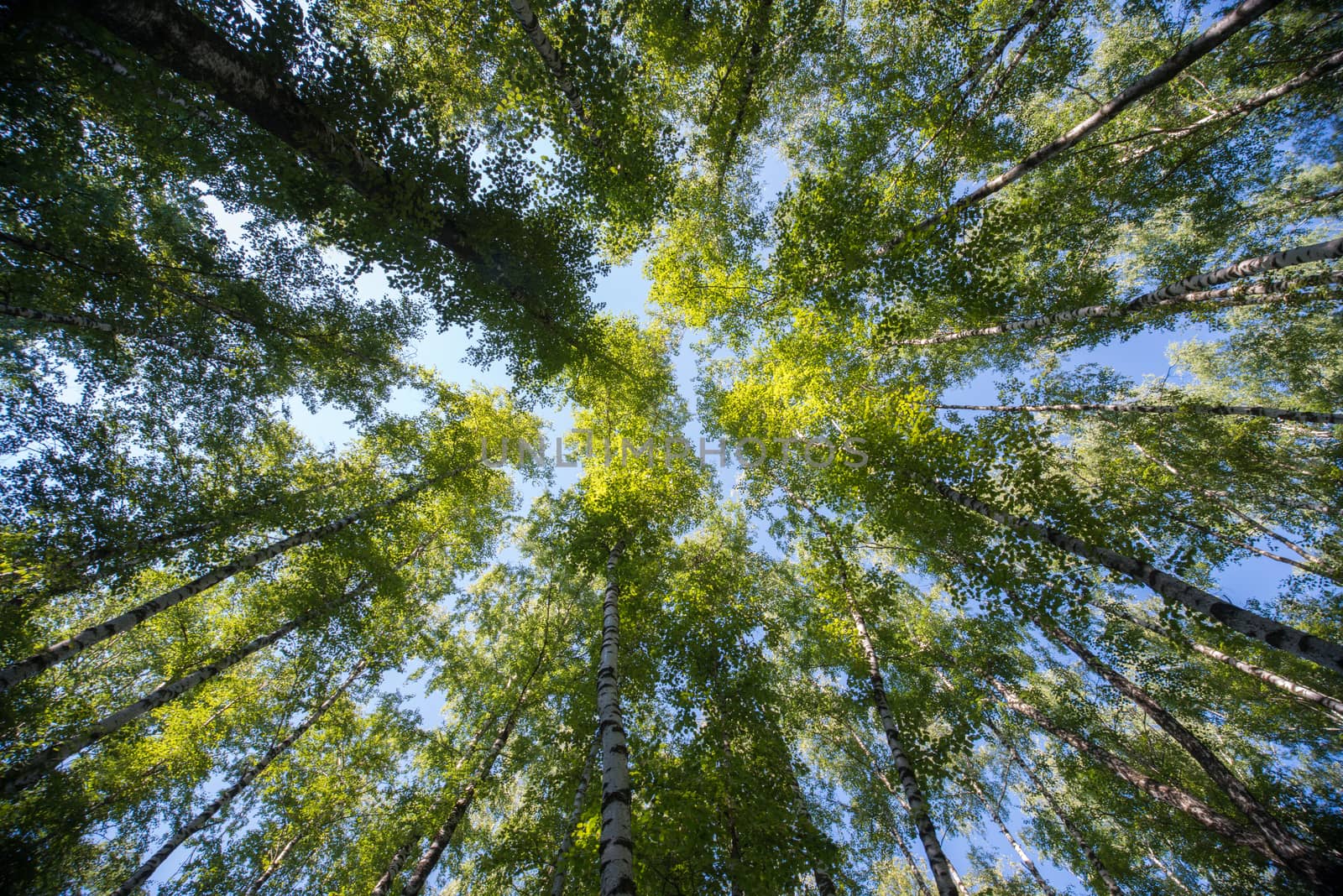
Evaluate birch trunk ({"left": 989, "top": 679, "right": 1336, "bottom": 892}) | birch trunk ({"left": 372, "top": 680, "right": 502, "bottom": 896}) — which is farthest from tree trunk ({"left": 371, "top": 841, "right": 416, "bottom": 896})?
birch trunk ({"left": 989, "top": 679, "right": 1336, "bottom": 892})

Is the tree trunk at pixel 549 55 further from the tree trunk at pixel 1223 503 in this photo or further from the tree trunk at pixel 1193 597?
the tree trunk at pixel 1223 503

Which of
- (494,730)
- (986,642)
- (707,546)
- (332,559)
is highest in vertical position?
(707,546)

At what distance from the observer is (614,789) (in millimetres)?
4207

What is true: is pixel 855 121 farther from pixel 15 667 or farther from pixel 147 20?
pixel 15 667

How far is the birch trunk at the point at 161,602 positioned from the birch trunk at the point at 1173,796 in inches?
587

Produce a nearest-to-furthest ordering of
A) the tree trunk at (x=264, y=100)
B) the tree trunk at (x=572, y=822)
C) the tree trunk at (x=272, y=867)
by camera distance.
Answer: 1. the tree trunk at (x=264, y=100)
2. the tree trunk at (x=572, y=822)
3. the tree trunk at (x=272, y=867)

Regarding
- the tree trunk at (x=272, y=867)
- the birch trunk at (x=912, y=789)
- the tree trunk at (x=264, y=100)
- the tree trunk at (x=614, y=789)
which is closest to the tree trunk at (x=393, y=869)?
the tree trunk at (x=272, y=867)

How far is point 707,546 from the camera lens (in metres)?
12.6

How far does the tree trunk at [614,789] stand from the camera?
3.57m

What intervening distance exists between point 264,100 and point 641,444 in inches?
331

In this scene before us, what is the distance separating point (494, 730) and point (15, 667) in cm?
715

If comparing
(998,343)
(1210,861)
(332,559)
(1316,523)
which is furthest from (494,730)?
(1316,523)

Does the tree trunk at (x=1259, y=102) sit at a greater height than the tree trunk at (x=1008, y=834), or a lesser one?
greater

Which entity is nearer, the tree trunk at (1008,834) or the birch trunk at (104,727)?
the birch trunk at (104,727)
